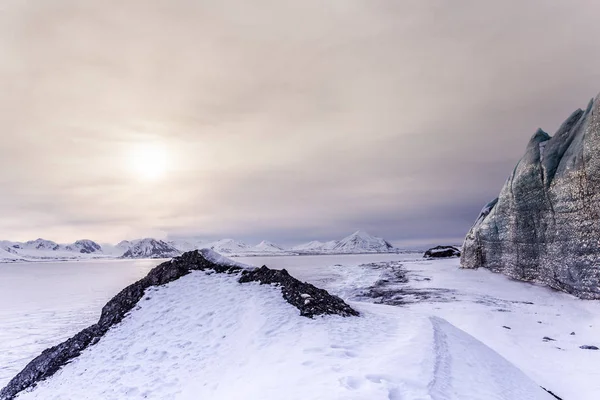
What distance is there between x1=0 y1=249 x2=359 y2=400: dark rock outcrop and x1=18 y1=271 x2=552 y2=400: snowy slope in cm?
40

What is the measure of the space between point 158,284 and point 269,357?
7853mm

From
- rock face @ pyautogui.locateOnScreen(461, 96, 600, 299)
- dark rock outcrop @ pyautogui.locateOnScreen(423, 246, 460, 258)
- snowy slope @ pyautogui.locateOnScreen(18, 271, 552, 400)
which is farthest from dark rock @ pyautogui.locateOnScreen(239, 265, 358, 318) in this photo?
dark rock outcrop @ pyautogui.locateOnScreen(423, 246, 460, 258)

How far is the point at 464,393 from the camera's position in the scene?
609cm

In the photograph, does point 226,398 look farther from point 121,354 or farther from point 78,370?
point 78,370

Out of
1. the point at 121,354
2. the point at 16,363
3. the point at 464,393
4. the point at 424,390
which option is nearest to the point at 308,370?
the point at 424,390

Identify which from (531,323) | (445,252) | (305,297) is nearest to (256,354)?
(305,297)

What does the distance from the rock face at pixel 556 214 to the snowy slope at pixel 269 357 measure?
14.4 metres

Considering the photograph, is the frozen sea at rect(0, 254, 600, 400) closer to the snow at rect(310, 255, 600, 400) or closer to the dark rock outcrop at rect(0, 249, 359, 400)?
the snow at rect(310, 255, 600, 400)

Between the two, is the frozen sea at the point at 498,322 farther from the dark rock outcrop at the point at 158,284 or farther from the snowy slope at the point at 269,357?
the snowy slope at the point at 269,357

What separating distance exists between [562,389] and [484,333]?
5.13 m

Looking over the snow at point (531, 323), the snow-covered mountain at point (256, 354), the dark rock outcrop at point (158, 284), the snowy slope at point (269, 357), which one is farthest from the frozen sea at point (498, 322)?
the snowy slope at point (269, 357)

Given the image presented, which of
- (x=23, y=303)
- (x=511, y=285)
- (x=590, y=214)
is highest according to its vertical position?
(x=590, y=214)

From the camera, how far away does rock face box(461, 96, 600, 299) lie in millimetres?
18938

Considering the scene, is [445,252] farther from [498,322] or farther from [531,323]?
[498,322]
